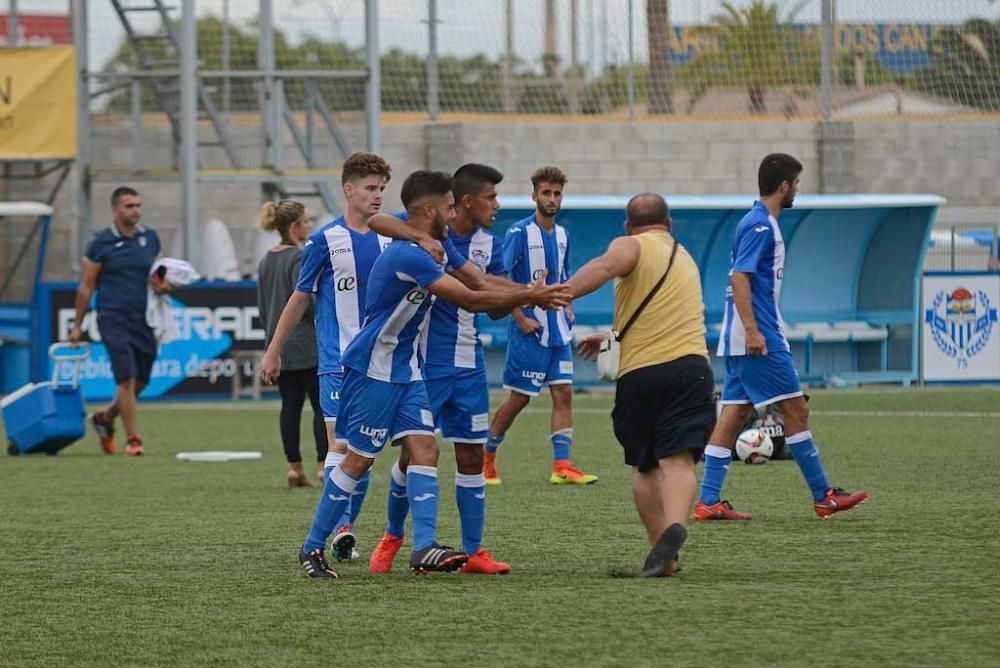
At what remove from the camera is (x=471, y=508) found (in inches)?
298

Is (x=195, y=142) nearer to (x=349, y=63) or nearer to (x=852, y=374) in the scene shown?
(x=349, y=63)

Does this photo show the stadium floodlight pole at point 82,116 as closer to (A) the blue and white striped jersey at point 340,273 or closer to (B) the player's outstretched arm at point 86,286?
(B) the player's outstretched arm at point 86,286

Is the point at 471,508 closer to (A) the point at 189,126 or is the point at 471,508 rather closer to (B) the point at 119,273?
(B) the point at 119,273

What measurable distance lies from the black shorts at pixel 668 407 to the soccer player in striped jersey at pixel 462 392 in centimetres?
64

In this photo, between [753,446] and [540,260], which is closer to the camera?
[540,260]

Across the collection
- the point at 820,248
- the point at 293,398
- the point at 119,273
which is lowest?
the point at 293,398

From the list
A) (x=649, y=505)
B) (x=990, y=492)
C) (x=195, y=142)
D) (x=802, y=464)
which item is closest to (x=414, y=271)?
(x=649, y=505)

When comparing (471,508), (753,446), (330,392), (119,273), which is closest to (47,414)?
(119,273)

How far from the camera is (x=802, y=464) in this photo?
922 centimetres

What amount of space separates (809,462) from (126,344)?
690 cm

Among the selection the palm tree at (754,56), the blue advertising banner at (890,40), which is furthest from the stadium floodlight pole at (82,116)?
the blue advertising banner at (890,40)

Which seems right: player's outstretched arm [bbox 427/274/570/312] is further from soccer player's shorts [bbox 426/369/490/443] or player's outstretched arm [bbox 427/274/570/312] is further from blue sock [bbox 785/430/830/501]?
blue sock [bbox 785/430/830/501]

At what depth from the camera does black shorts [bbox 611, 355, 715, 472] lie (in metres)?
7.29

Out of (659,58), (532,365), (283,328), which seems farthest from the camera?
(659,58)
